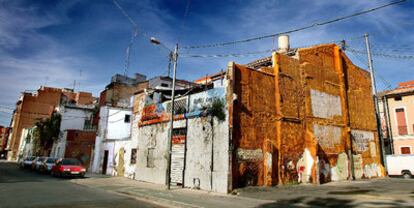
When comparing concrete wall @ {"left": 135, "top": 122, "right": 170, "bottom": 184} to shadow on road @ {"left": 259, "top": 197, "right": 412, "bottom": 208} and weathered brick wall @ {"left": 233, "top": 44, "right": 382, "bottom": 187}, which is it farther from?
shadow on road @ {"left": 259, "top": 197, "right": 412, "bottom": 208}

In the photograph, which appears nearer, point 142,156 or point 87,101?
point 142,156

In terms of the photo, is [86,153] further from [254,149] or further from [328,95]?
[328,95]

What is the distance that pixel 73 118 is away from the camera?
40.2m

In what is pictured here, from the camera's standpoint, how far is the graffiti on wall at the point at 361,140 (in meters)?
23.0

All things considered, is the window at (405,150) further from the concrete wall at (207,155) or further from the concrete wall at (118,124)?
the concrete wall at (118,124)

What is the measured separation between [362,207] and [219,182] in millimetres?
7029

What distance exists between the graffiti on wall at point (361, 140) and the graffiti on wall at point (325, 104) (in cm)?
250

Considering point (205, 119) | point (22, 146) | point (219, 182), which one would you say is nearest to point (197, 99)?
point (205, 119)

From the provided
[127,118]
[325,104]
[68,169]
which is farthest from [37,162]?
[325,104]

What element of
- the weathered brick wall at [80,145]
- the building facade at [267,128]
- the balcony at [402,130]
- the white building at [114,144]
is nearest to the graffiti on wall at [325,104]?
the building facade at [267,128]

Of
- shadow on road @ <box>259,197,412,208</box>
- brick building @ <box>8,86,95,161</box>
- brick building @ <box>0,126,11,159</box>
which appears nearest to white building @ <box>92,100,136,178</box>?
shadow on road @ <box>259,197,412,208</box>

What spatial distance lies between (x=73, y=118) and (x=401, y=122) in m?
40.2

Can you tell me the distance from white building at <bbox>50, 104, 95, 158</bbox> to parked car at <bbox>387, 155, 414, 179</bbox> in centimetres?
3560

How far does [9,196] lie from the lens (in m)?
11.7
